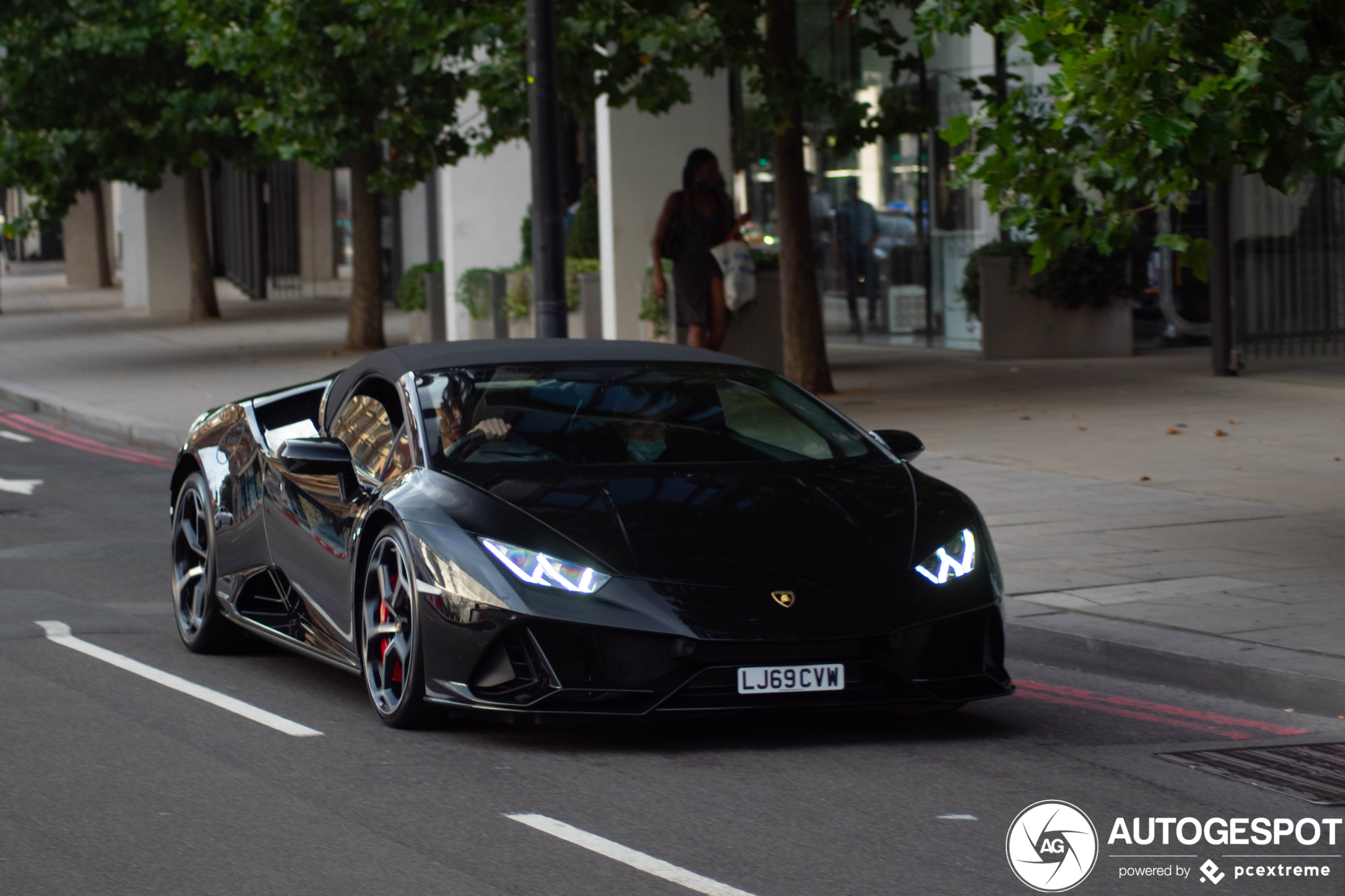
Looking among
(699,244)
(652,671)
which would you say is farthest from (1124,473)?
(652,671)

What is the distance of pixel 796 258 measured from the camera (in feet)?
54.5

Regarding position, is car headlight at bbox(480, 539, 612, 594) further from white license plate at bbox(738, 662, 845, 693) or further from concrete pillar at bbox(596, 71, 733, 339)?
concrete pillar at bbox(596, 71, 733, 339)

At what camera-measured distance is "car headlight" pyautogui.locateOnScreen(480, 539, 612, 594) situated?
560 centimetres

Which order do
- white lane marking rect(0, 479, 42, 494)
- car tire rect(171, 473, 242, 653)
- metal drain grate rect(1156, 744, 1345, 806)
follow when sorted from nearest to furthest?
metal drain grate rect(1156, 744, 1345, 806)
car tire rect(171, 473, 242, 653)
white lane marking rect(0, 479, 42, 494)

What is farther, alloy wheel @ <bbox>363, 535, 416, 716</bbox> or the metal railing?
the metal railing

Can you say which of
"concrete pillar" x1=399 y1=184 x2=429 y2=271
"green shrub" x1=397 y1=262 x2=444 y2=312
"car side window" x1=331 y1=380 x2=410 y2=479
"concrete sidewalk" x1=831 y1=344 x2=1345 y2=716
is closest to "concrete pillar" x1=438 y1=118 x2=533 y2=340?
"green shrub" x1=397 y1=262 x2=444 y2=312

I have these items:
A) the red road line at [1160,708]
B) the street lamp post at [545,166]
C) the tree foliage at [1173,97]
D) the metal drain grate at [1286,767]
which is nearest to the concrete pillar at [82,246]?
the street lamp post at [545,166]

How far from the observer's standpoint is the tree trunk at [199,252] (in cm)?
3322

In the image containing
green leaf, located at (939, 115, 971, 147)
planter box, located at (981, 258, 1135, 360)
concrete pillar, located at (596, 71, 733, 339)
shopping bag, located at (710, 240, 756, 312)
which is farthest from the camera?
concrete pillar, located at (596, 71, 733, 339)

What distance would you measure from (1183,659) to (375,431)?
3.09 metres

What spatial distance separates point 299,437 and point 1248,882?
4.08 meters

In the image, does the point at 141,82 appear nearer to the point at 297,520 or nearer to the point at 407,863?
the point at 297,520

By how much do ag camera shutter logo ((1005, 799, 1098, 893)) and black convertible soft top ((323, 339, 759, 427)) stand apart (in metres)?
2.46

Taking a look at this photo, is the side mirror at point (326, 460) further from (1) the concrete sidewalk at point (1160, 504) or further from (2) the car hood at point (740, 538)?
(1) the concrete sidewalk at point (1160, 504)
